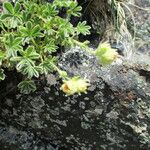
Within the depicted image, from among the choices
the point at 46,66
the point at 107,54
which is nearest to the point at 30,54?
the point at 46,66

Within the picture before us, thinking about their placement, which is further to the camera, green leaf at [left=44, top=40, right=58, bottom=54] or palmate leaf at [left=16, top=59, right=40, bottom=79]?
green leaf at [left=44, top=40, right=58, bottom=54]

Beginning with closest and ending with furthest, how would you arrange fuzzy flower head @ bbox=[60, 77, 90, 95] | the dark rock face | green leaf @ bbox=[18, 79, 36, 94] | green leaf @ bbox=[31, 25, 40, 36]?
fuzzy flower head @ bbox=[60, 77, 90, 95]
green leaf @ bbox=[31, 25, 40, 36]
green leaf @ bbox=[18, 79, 36, 94]
the dark rock face

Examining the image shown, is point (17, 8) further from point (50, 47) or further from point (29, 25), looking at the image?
point (50, 47)

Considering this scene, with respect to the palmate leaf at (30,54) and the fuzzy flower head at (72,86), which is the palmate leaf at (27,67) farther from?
the fuzzy flower head at (72,86)

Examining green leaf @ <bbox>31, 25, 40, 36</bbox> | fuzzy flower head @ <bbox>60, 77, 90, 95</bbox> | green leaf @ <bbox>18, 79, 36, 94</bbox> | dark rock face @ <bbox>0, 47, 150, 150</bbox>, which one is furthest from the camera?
dark rock face @ <bbox>0, 47, 150, 150</bbox>

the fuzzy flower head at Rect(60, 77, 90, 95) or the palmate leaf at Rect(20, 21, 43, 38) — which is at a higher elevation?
the palmate leaf at Rect(20, 21, 43, 38)

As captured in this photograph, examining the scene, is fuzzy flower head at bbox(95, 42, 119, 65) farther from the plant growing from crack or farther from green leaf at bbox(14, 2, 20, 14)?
green leaf at bbox(14, 2, 20, 14)

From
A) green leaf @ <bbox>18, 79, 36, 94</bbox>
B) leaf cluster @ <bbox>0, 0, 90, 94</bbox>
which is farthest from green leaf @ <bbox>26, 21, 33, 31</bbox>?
green leaf @ <bbox>18, 79, 36, 94</bbox>

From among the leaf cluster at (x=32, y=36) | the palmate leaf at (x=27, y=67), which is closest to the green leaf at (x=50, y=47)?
the leaf cluster at (x=32, y=36)
